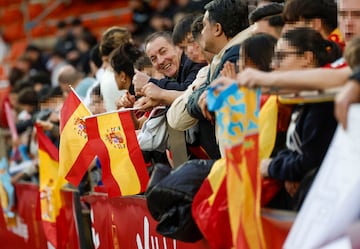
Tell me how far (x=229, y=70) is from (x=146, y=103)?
1.23 meters

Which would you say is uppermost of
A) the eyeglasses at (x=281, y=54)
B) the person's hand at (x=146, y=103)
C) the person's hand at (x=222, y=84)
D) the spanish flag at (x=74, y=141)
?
the eyeglasses at (x=281, y=54)

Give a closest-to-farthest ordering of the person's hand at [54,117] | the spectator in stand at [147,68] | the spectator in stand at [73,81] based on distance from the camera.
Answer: the spectator in stand at [147,68] < the spectator in stand at [73,81] < the person's hand at [54,117]

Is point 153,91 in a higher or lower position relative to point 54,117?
higher

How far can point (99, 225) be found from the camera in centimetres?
825

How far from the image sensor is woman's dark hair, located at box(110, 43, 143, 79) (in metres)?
7.75

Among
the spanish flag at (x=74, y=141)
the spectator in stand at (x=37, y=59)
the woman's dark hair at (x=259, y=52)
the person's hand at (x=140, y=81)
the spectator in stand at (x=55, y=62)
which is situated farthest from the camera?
the spectator in stand at (x=37, y=59)

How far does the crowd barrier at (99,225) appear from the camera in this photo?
5023 millimetres

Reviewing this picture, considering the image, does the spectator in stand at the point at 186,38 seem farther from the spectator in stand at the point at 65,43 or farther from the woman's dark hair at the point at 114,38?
the spectator in stand at the point at 65,43

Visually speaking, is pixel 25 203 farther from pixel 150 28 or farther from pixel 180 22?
pixel 150 28

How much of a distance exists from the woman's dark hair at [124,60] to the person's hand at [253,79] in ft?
9.91

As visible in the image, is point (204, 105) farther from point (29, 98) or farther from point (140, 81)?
point (29, 98)

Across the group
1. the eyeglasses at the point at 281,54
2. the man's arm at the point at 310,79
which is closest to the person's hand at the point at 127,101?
the eyeglasses at the point at 281,54

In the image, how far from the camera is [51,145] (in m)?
9.62

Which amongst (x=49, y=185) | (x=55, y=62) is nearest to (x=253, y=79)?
(x=49, y=185)
